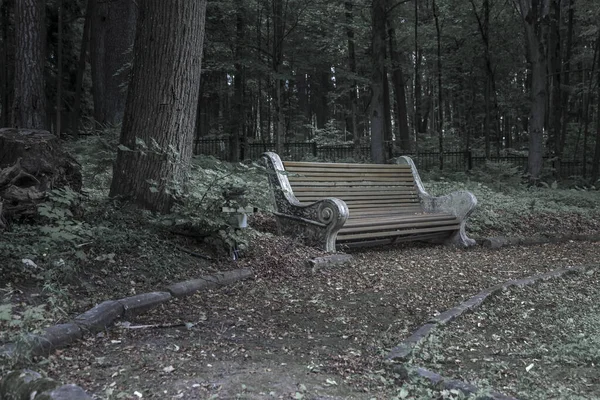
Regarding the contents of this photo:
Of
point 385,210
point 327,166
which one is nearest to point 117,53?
point 327,166

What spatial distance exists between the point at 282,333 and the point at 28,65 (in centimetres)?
976

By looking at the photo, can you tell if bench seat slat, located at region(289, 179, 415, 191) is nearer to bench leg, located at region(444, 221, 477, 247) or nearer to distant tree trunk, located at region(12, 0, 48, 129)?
bench leg, located at region(444, 221, 477, 247)

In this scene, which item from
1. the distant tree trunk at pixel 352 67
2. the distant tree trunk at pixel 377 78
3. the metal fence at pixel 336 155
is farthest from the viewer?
the metal fence at pixel 336 155

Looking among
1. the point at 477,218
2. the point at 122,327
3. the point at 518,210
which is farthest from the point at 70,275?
the point at 518,210

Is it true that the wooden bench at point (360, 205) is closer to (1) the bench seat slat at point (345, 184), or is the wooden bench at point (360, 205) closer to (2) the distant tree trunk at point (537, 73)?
(1) the bench seat slat at point (345, 184)

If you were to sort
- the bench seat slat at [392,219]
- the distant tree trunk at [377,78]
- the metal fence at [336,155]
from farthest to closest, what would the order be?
the metal fence at [336,155] < the distant tree trunk at [377,78] < the bench seat slat at [392,219]

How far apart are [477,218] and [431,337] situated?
551 cm

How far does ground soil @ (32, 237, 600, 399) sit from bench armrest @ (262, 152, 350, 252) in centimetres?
28

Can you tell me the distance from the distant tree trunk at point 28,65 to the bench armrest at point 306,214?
676cm

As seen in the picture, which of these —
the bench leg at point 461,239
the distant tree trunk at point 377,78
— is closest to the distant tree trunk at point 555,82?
the distant tree trunk at point 377,78

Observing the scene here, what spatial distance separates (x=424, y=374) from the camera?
2.76 meters

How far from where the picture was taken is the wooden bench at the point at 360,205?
239 inches

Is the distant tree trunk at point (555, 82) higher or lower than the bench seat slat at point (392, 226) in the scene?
higher

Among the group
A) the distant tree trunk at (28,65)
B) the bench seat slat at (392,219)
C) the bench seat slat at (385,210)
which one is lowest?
the bench seat slat at (392,219)
